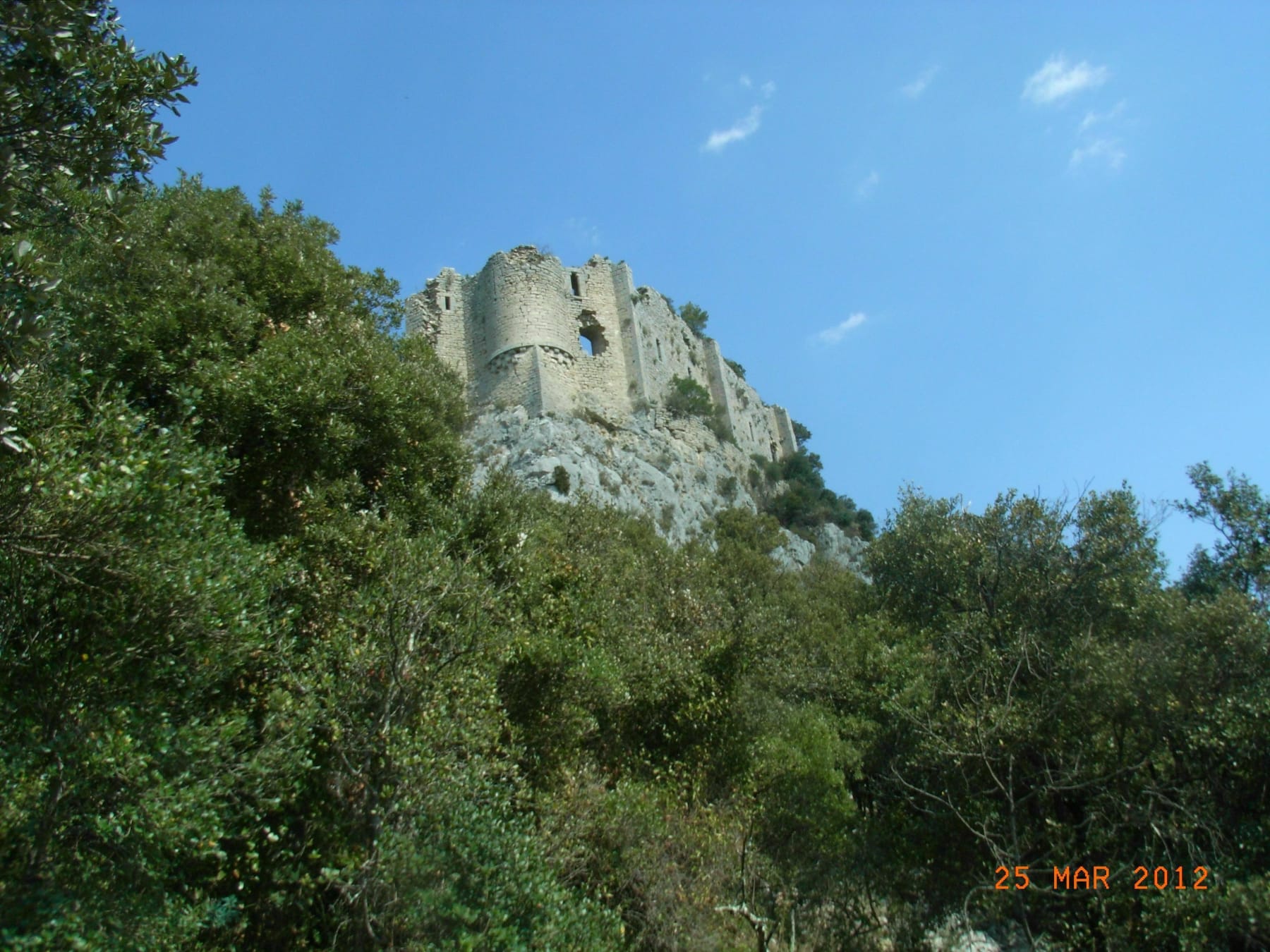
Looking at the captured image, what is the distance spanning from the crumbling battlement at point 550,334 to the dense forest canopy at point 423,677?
55.6ft

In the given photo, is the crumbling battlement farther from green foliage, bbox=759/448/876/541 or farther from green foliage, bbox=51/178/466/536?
green foliage, bbox=51/178/466/536

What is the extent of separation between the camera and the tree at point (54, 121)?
468 centimetres

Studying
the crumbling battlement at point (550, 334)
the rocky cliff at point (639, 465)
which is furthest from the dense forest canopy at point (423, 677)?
the crumbling battlement at point (550, 334)

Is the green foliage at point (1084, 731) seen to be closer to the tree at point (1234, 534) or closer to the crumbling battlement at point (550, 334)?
the tree at point (1234, 534)

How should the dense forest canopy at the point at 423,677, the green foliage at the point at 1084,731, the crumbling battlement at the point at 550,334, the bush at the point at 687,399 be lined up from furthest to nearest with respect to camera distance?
the bush at the point at 687,399 < the crumbling battlement at the point at 550,334 < the green foliage at the point at 1084,731 < the dense forest canopy at the point at 423,677

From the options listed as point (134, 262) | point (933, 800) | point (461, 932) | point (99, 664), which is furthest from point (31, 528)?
point (933, 800)

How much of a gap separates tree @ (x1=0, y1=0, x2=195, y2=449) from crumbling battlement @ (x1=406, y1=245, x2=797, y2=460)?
80.8ft

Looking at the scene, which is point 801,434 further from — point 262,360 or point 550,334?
point 262,360

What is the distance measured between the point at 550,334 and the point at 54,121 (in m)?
27.9

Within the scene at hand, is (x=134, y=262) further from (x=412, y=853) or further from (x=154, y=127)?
(x=412, y=853)

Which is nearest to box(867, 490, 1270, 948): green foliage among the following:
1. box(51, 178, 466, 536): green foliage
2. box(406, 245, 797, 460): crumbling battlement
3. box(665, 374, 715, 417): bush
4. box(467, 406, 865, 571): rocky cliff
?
box(51, 178, 466, 536): green foliage

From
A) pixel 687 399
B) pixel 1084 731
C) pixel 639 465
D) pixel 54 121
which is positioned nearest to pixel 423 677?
pixel 54 121

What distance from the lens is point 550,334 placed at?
3300 cm

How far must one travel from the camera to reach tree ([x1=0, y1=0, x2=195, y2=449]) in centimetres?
468
